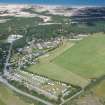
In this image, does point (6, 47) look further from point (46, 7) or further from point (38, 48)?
point (46, 7)

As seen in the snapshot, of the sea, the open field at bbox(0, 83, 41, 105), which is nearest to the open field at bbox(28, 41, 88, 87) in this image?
the open field at bbox(0, 83, 41, 105)

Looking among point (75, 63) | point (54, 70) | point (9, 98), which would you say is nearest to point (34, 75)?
point (54, 70)

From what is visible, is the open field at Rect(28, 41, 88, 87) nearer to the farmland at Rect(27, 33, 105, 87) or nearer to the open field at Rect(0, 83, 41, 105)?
the farmland at Rect(27, 33, 105, 87)

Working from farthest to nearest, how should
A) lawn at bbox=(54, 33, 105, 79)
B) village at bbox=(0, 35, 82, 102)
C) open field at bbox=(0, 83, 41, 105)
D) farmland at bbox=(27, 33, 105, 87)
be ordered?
lawn at bbox=(54, 33, 105, 79)
farmland at bbox=(27, 33, 105, 87)
village at bbox=(0, 35, 82, 102)
open field at bbox=(0, 83, 41, 105)

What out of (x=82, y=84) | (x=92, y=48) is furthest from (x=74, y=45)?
(x=82, y=84)

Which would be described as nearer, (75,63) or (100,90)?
(100,90)

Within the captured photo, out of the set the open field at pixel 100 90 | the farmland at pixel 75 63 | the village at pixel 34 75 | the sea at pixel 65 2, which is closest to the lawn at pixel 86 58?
the farmland at pixel 75 63

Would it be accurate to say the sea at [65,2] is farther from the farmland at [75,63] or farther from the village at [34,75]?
the farmland at [75,63]

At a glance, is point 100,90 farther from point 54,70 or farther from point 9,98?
point 9,98
